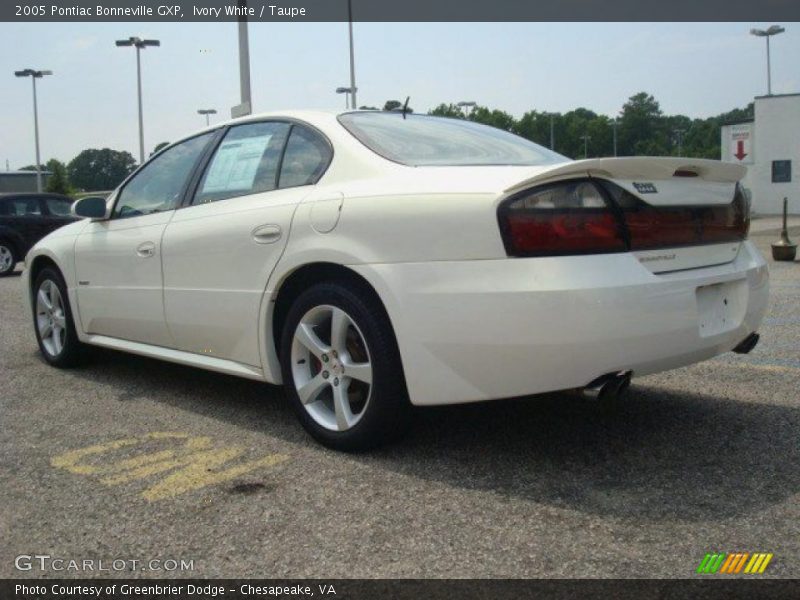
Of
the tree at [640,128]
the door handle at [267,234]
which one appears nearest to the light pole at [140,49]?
the door handle at [267,234]

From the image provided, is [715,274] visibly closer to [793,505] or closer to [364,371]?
[793,505]

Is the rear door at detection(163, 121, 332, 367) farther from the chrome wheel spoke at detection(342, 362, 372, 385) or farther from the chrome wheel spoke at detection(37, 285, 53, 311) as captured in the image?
the chrome wheel spoke at detection(37, 285, 53, 311)

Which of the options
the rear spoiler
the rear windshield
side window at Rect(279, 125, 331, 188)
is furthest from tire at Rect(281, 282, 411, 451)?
the rear spoiler

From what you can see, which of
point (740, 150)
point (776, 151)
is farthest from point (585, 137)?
point (740, 150)

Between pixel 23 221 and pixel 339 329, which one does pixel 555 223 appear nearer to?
pixel 339 329

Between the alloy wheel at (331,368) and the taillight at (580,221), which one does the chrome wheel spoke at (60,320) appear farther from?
the taillight at (580,221)

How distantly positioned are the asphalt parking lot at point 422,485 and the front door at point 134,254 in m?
0.46

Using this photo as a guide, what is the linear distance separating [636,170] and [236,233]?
184 cm

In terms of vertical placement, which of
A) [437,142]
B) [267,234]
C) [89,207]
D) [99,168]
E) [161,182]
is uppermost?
[99,168]

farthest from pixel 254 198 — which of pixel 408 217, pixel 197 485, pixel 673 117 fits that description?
pixel 673 117

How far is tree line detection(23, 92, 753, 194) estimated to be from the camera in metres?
70.8

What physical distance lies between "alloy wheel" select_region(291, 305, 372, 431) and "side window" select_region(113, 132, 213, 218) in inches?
54.1

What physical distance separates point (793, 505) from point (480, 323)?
121 centimetres

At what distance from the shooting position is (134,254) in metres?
4.77
